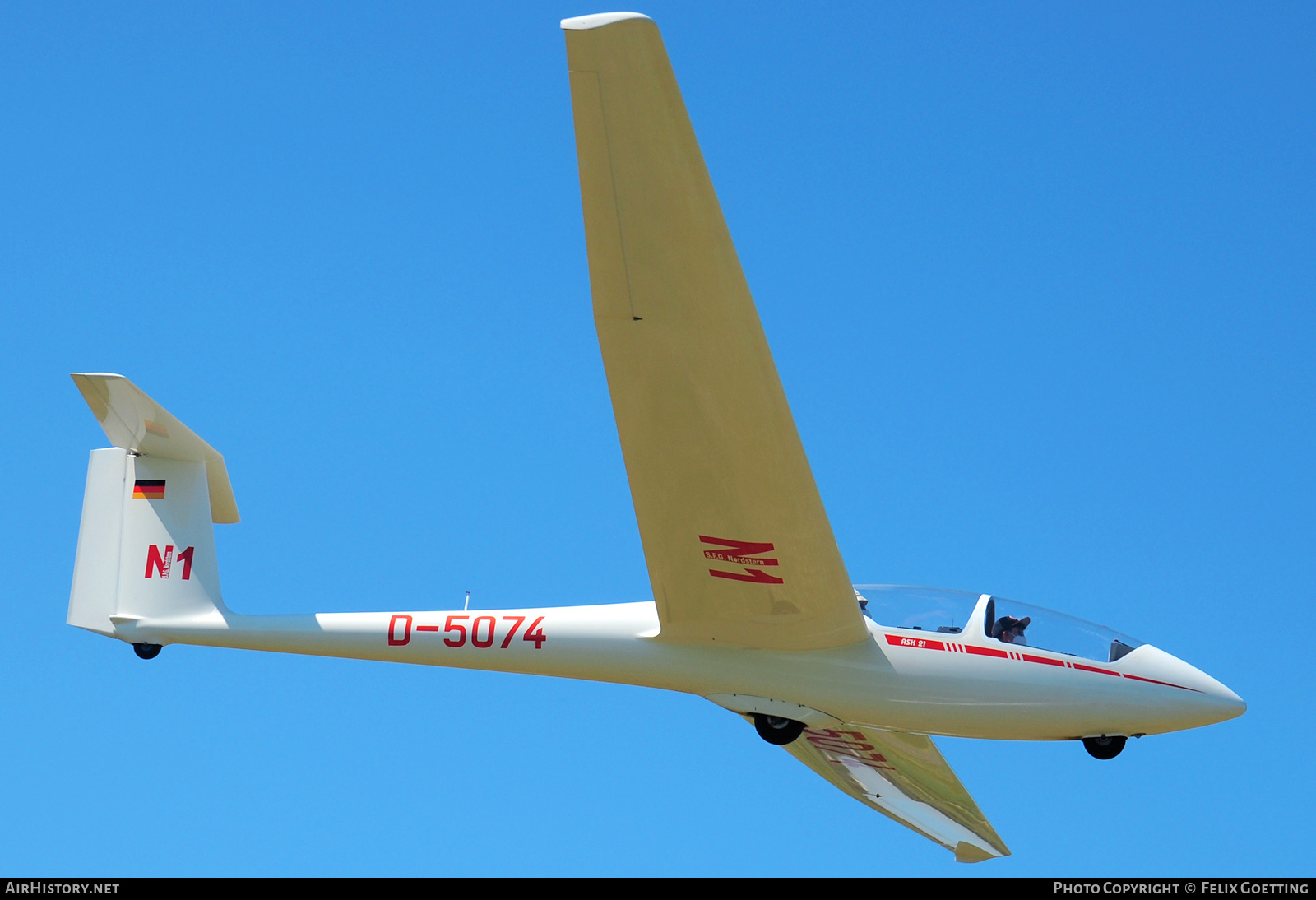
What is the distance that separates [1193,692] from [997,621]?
60.1 inches

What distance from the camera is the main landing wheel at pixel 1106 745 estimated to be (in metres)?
8.78

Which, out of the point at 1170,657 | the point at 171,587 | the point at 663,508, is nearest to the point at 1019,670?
the point at 1170,657

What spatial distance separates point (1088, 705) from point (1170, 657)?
2.72 feet

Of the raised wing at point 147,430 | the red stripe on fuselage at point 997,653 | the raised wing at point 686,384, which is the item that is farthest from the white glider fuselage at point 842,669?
the raised wing at point 147,430

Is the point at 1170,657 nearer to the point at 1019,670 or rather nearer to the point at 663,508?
the point at 1019,670

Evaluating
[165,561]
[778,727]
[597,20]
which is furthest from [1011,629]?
[165,561]

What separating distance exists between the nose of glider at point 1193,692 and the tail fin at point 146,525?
797 centimetres

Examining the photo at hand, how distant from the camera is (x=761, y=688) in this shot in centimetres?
893

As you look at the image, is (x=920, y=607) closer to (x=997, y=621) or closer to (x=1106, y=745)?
(x=997, y=621)

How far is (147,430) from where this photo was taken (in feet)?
33.8

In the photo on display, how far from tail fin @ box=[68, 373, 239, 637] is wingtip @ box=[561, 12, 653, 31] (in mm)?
6087

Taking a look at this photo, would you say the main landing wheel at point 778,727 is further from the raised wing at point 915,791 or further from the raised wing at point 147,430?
the raised wing at point 147,430

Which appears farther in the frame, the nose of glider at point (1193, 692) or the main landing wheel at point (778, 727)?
the main landing wheel at point (778, 727)

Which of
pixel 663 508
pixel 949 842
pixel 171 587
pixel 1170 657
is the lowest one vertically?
pixel 949 842
